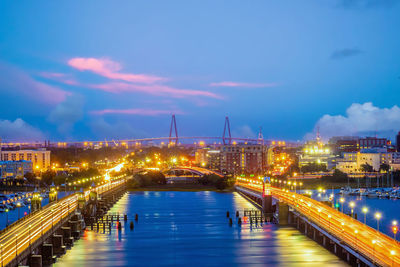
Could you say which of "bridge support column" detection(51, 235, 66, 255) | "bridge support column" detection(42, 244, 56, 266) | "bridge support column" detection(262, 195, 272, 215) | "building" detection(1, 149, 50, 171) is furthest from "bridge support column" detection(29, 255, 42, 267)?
"building" detection(1, 149, 50, 171)

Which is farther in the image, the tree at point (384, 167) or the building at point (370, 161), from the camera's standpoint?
the building at point (370, 161)

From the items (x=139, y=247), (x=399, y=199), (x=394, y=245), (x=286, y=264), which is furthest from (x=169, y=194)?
(x=394, y=245)

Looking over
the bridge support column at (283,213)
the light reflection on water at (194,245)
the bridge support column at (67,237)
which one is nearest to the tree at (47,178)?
the light reflection on water at (194,245)

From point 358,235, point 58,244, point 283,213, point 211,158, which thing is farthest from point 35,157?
point 358,235

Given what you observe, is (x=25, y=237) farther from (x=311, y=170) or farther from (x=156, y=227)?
(x=311, y=170)

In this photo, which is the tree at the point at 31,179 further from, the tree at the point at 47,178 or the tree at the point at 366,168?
the tree at the point at 366,168
